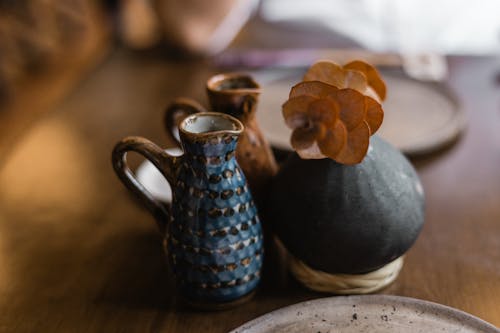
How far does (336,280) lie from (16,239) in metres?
0.38

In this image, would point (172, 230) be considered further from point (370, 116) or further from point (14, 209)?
point (14, 209)

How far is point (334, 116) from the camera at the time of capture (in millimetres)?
526

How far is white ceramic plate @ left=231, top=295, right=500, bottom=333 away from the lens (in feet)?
1.78

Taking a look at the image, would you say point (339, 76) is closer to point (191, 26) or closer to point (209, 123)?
point (209, 123)

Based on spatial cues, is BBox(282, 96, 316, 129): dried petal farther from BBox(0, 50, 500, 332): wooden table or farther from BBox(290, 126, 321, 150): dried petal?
BBox(0, 50, 500, 332): wooden table

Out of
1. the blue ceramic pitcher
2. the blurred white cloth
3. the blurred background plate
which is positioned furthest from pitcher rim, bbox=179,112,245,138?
the blurred white cloth

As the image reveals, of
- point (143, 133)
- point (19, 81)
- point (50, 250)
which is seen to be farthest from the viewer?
point (19, 81)

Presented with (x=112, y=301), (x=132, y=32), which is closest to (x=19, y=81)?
(x=132, y=32)

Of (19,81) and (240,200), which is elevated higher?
(240,200)

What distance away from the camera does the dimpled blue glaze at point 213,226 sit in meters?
0.54

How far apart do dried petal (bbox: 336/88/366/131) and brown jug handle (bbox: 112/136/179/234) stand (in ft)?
0.52

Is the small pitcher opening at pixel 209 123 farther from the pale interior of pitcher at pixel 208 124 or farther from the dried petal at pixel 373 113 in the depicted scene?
the dried petal at pixel 373 113

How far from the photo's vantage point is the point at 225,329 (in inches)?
22.4

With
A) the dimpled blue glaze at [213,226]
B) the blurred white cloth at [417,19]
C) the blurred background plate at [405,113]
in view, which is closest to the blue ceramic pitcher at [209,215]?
the dimpled blue glaze at [213,226]
